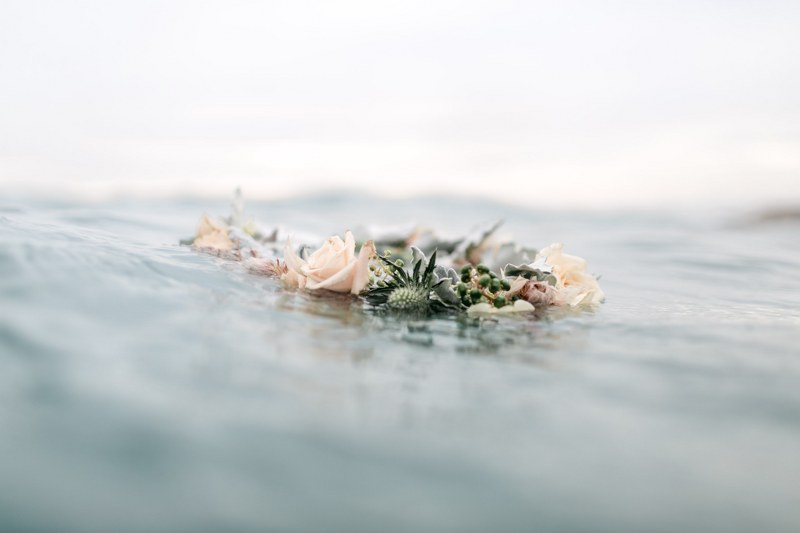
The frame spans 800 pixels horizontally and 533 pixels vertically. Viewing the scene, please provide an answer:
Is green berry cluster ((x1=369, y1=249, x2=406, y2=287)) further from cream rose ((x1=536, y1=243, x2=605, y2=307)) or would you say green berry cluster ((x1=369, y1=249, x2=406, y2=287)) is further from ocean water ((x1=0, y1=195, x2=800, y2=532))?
cream rose ((x1=536, y1=243, x2=605, y2=307))

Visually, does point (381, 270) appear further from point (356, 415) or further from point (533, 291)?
point (356, 415)

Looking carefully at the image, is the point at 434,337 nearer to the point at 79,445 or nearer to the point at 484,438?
the point at 484,438

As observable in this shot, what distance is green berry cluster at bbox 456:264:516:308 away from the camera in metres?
3.47

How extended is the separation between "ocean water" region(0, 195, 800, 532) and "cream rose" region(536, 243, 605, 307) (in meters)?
0.30

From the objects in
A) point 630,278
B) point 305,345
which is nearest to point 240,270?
point 305,345

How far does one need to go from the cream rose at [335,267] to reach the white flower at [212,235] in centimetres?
118

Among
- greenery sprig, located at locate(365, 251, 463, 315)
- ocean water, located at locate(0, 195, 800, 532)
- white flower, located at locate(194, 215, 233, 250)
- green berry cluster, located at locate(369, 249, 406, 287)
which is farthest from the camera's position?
white flower, located at locate(194, 215, 233, 250)

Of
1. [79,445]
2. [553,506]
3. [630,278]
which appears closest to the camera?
[553,506]

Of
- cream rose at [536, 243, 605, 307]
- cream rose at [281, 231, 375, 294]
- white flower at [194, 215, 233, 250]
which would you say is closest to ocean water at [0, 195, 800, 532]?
cream rose at [281, 231, 375, 294]

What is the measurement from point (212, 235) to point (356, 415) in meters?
3.28

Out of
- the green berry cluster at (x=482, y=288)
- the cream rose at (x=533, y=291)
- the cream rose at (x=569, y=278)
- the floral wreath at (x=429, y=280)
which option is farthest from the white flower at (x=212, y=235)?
the cream rose at (x=569, y=278)

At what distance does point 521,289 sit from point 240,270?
1652 millimetres

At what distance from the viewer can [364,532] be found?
1.49m

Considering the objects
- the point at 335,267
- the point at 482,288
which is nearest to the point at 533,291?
the point at 482,288
